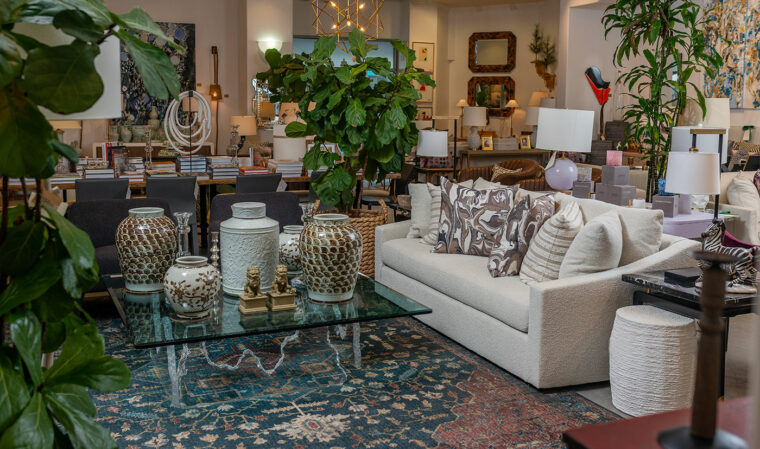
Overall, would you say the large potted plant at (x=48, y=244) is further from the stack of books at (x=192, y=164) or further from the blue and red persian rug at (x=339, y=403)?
the stack of books at (x=192, y=164)

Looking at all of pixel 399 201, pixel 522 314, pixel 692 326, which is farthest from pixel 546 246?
pixel 399 201

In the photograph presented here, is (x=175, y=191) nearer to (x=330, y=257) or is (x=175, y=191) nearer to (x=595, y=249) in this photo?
(x=330, y=257)

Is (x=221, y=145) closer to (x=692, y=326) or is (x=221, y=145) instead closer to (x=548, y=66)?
(x=548, y=66)

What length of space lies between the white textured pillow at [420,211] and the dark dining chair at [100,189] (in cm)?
238

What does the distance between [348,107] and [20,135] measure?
162 inches

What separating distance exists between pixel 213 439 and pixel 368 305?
1061 mm

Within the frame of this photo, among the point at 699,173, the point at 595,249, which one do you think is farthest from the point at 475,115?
the point at 595,249

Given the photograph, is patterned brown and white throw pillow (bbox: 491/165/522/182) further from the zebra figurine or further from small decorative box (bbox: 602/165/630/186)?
the zebra figurine

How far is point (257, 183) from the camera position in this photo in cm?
684

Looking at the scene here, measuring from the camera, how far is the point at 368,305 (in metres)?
4.00

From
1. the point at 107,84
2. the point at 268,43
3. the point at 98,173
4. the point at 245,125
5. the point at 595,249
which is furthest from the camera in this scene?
the point at 268,43

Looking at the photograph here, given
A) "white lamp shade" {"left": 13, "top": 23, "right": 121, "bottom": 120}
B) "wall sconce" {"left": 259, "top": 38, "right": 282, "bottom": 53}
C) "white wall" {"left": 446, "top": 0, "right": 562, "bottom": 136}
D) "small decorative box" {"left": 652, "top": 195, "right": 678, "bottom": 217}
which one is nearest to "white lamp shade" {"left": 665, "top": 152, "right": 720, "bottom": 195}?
"small decorative box" {"left": 652, "top": 195, "right": 678, "bottom": 217}

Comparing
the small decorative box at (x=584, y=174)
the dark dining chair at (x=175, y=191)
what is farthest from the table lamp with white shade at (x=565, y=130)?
the dark dining chair at (x=175, y=191)

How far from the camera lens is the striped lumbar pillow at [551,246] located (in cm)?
418
